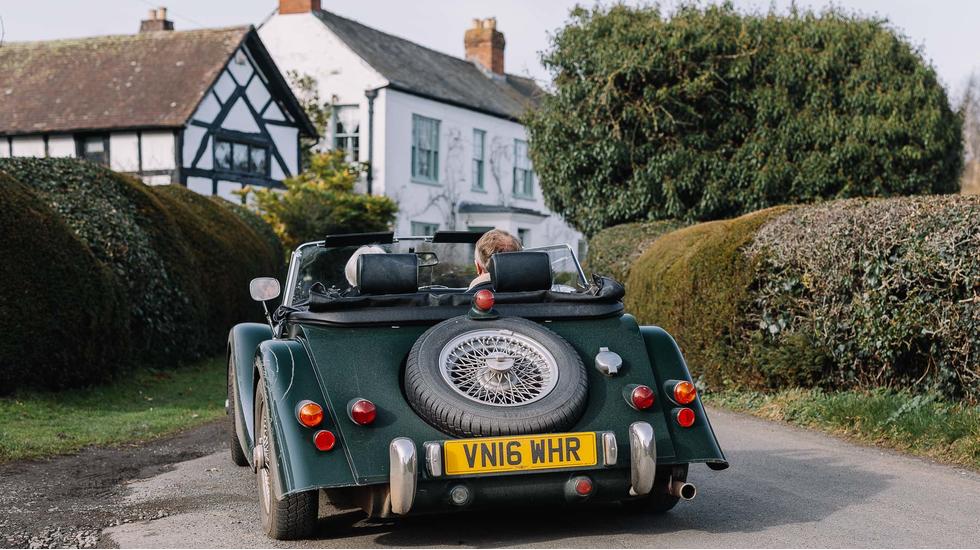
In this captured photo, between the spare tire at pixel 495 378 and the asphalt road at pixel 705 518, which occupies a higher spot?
the spare tire at pixel 495 378

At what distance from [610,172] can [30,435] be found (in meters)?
13.6

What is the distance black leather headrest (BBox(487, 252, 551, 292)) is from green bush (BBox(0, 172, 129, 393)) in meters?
6.53

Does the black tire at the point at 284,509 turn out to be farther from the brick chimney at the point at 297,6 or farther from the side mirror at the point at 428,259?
the brick chimney at the point at 297,6

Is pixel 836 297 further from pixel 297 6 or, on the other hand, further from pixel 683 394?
pixel 297 6

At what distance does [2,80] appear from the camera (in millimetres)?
30641

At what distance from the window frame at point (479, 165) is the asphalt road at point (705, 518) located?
31425mm

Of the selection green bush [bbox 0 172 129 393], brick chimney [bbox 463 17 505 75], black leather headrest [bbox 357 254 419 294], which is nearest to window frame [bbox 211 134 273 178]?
brick chimney [bbox 463 17 505 75]

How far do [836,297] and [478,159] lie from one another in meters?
29.9

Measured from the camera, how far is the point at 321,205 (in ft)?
91.7

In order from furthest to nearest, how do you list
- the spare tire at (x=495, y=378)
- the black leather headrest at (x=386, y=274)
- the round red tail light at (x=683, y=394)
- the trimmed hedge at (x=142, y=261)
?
1. the trimmed hedge at (x=142, y=261)
2. the black leather headrest at (x=386, y=274)
3. the round red tail light at (x=683, y=394)
4. the spare tire at (x=495, y=378)

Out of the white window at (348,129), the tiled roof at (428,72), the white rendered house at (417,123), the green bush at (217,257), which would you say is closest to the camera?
the green bush at (217,257)

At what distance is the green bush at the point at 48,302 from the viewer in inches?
412

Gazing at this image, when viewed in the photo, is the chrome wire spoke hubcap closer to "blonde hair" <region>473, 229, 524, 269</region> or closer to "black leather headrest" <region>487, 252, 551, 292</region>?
"black leather headrest" <region>487, 252, 551, 292</region>

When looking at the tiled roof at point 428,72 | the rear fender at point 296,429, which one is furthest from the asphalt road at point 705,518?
the tiled roof at point 428,72
